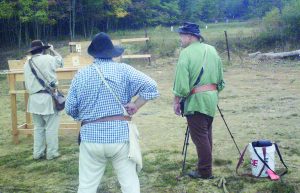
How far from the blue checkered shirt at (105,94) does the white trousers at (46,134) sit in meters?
3.14

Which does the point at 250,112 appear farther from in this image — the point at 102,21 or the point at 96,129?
the point at 102,21

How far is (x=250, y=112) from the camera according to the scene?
9.62 metres

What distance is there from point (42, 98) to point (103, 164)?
124 inches

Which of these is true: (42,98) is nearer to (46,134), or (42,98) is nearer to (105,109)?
(46,134)

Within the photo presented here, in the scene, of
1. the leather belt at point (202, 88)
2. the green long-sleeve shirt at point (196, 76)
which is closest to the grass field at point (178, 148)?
the green long-sleeve shirt at point (196, 76)

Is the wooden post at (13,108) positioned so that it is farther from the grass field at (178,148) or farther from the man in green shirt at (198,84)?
the man in green shirt at (198,84)

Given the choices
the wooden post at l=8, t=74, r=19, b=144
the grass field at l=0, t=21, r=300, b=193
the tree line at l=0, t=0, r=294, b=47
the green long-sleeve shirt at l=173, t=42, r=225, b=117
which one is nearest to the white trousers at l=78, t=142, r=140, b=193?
the grass field at l=0, t=21, r=300, b=193

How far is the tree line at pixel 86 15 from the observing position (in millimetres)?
34344

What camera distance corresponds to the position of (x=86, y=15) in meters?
42.2

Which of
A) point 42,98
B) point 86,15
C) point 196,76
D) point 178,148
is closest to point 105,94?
point 196,76

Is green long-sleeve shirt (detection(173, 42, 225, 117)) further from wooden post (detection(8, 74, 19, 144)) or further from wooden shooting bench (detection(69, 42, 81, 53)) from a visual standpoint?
wooden shooting bench (detection(69, 42, 81, 53))

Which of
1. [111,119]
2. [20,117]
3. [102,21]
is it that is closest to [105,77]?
[111,119]

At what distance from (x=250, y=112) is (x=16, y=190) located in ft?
19.0

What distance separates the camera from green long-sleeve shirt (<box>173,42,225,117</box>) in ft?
17.0
